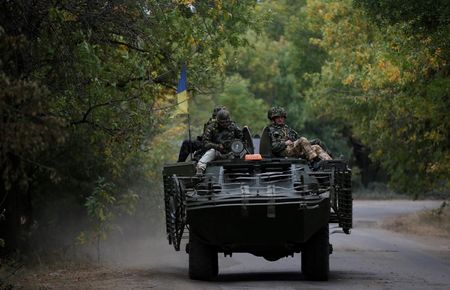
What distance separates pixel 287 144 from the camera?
16391 millimetres

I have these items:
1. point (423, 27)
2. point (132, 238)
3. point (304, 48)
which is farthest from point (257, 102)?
point (423, 27)

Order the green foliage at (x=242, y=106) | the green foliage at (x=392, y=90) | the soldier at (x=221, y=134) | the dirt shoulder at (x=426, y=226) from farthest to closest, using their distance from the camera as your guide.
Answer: the green foliage at (x=242, y=106), the dirt shoulder at (x=426, y=226), the green foliage at (x=392, y=90), the soldier at (x=221, y=134)

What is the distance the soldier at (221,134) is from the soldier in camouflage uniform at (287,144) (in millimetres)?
616

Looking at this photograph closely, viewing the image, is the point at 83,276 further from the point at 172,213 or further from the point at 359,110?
the point at 359,110

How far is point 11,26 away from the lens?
11773 millimetres

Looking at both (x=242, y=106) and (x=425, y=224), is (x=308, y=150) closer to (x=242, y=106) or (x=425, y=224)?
(x=425, y=224)

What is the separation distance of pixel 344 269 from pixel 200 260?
12.4 feet

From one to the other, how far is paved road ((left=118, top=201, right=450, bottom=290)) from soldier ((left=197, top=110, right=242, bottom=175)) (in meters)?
2.11

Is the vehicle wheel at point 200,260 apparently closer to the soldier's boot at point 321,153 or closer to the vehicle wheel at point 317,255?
the vehicle wheel at point 317,255

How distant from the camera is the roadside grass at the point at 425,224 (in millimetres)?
32666

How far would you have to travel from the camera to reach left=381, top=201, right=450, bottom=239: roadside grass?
32666 millimetres

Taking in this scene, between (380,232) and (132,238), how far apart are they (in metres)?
9.55

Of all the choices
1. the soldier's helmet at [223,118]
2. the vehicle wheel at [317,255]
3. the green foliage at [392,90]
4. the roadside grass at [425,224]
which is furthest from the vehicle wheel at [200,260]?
the roadside grass at [425,224]

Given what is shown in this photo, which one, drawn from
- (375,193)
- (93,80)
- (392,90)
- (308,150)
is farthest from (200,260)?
(375,193)
